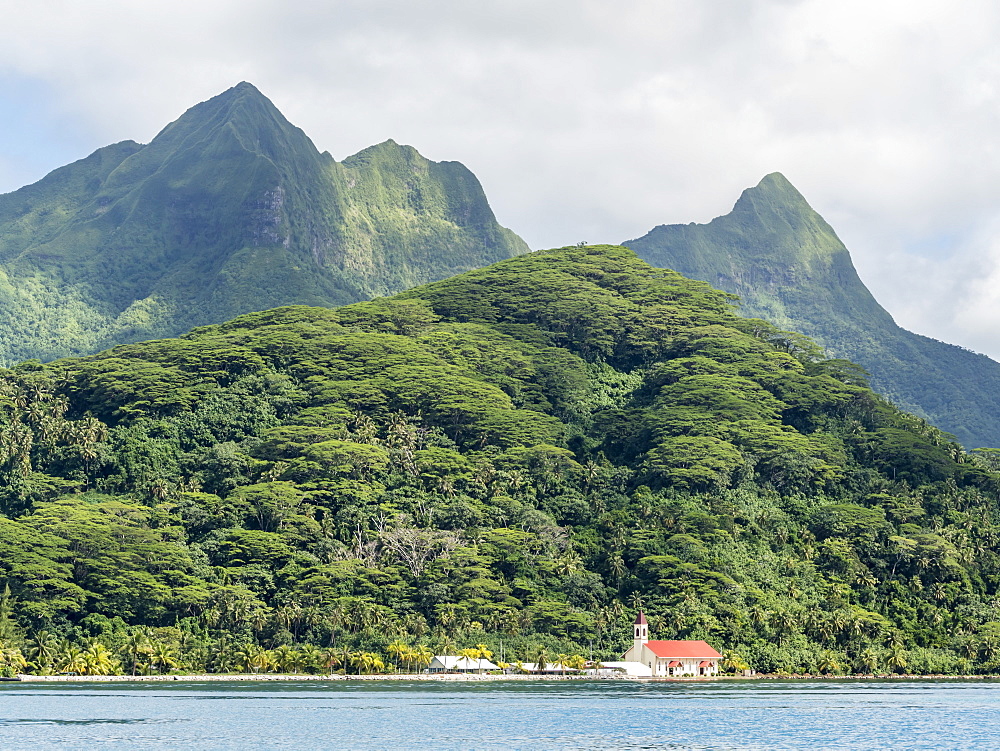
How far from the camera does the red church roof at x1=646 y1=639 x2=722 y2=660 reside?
17038 cm

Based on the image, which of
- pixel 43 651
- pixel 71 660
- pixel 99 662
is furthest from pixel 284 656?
pixel 43 651

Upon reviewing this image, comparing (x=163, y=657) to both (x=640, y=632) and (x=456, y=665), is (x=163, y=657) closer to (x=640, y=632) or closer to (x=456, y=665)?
(x=456, y=665)

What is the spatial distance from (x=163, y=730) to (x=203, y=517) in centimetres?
9828

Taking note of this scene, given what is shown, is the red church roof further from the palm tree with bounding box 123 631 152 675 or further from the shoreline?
the palm tree with bounding box 123 631 152 675

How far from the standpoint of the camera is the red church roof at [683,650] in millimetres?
170375

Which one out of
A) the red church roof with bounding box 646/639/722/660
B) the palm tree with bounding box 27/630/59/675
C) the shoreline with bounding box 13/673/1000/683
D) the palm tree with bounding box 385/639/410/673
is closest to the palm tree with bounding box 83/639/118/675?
the shoreline with bounding box 13/673/1000/683

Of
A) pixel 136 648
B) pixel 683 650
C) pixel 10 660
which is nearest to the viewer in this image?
A: pixel 10 660

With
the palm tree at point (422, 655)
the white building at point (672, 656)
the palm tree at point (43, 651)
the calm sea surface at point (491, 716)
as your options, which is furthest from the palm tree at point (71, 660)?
the white building at point (672, 656)

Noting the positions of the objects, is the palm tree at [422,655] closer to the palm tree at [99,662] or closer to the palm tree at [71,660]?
the palm tree at [99,662]

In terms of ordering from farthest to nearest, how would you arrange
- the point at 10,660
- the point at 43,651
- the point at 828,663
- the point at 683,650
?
the point at 828,663, the point at 683,650, the point at 43,651, the point at 10,660

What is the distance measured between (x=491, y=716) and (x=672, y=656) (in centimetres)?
6110

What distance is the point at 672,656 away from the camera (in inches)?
6708

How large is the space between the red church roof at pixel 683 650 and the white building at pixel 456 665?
1986 cm

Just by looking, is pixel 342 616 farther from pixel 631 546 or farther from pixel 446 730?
pixel 446 730
